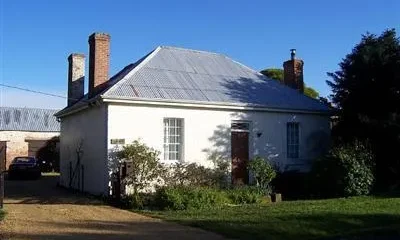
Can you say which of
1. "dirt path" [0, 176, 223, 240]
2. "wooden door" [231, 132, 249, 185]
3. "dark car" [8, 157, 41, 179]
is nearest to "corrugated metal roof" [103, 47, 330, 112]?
"wooden door" [231, 132, 249, 185]

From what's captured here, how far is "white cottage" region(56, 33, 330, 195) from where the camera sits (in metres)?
18.9

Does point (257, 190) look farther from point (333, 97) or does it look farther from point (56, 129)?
point (56, 129)

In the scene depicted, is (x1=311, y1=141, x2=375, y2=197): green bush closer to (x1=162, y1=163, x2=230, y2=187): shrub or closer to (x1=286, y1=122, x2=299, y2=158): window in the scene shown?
(x1=286, y1=122, x2=299, y2=158): window

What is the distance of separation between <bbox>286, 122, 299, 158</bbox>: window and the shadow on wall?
85.0 feet

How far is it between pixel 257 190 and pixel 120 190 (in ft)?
15.1

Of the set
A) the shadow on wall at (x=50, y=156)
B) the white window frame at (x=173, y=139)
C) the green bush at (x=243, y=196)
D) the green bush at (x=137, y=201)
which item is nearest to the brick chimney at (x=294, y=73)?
the white window frame at (x=173, y=139)

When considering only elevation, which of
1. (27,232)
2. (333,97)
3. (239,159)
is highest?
(333,97)

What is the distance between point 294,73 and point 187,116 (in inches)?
320

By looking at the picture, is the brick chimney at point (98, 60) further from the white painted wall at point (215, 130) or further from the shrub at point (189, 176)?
the shrub at point (189, 176)

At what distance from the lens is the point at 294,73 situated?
1029 inches

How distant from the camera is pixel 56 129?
47.3 m

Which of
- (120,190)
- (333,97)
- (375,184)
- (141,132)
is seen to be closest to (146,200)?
(120,190)

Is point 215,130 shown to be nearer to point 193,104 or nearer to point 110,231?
point 193,104

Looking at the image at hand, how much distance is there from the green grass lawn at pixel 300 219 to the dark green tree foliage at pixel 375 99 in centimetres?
431
